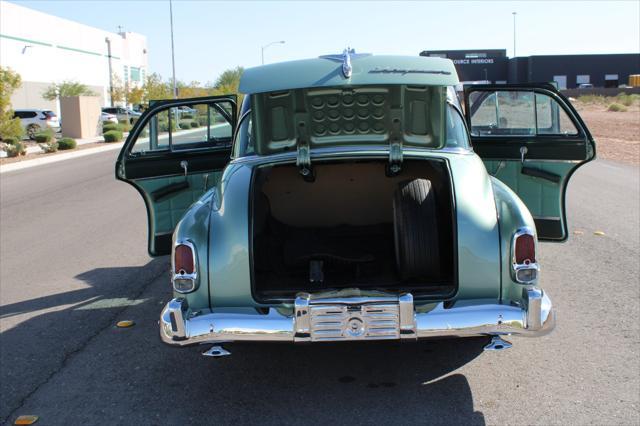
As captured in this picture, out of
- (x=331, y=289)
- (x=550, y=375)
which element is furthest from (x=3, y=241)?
(x=550, y=375)

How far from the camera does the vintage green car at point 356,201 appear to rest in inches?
157

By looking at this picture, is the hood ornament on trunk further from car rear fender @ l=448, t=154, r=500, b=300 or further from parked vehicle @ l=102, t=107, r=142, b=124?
parked vehicle @ l=102, t=107, r=142, b=124

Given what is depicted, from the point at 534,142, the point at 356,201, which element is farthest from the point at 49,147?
the point at 534,142

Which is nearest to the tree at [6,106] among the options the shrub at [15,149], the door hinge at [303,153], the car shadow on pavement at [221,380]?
the shrub at [15,149]

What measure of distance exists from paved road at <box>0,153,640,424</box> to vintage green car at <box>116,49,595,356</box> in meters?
0.46

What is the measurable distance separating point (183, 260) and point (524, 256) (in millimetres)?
1927

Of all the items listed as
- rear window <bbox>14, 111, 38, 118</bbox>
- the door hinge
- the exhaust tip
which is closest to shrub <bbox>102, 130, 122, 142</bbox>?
rear window <bbox>14, 111, 38, 118</bbox>

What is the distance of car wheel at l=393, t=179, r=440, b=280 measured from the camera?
15.0ft

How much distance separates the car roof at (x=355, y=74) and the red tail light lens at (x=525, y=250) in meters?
1.03

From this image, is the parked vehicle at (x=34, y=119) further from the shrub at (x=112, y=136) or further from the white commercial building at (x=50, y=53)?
the white commercial building at (x=50, y=53)

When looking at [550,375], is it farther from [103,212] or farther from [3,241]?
[103,212]

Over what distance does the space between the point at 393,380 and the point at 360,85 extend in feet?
5.97

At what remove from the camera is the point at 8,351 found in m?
5.29

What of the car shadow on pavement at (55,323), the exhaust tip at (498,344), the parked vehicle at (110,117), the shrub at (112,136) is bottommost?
the car shadow on pavement at (55,323)
